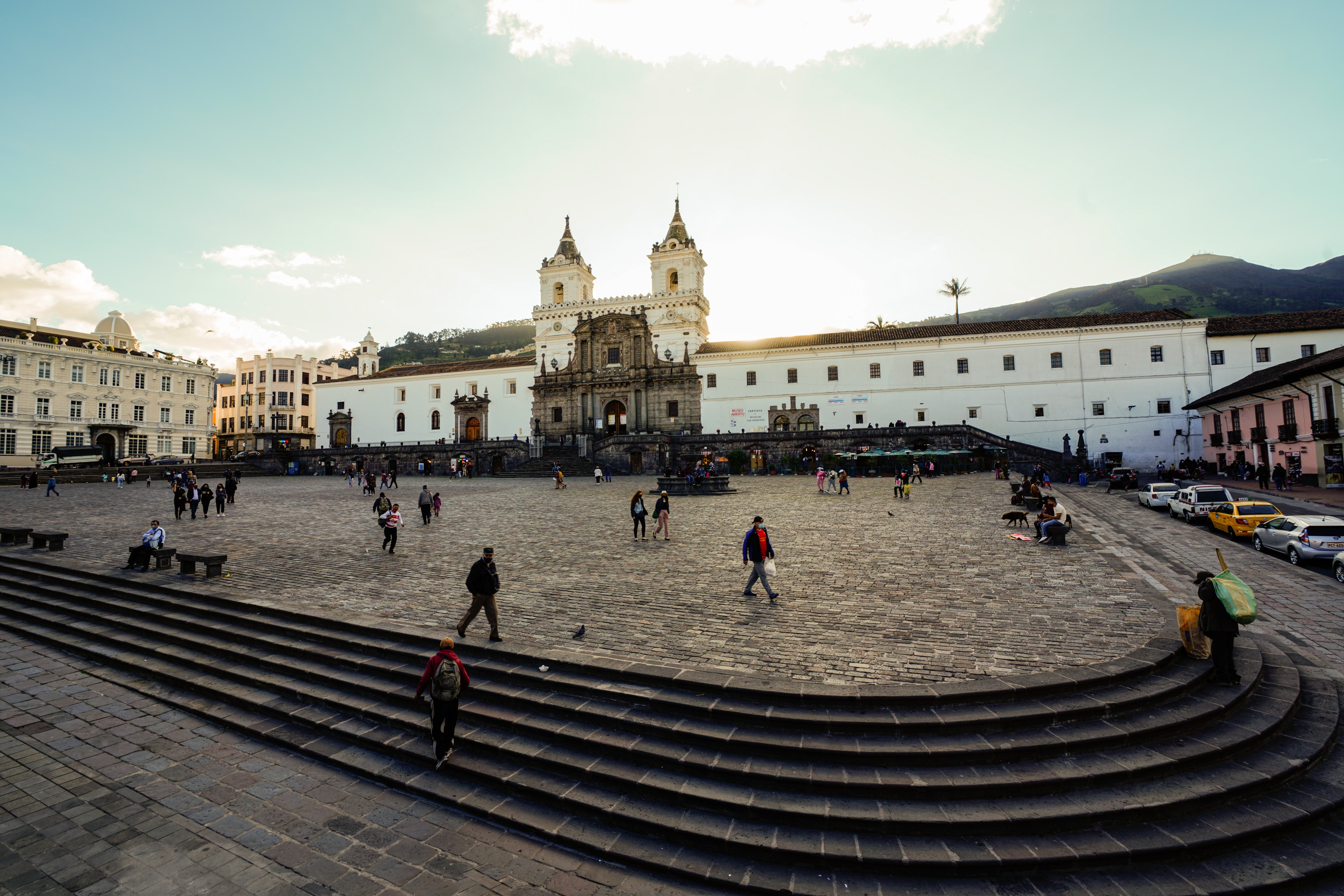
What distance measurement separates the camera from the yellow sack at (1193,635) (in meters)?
6.82

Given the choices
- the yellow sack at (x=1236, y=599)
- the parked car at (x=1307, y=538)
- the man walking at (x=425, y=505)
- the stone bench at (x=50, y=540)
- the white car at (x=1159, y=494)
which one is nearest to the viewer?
the yellow sack at (x=1236, y=599)

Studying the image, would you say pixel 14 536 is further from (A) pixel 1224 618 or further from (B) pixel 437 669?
(A) pixel 1224 618

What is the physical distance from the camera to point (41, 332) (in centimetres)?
5075

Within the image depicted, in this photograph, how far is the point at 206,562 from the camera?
11.7 meters

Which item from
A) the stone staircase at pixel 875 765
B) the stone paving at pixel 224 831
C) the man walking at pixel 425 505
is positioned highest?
the man walking at pixel 425 505

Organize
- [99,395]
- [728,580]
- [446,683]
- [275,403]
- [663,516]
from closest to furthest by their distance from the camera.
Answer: [446,683] < [728,580] < [663,516] < [99,395] < [275,403]

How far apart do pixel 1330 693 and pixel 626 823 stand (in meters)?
8.01

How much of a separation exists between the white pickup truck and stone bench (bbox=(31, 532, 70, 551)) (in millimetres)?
31820

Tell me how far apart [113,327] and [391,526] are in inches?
2465

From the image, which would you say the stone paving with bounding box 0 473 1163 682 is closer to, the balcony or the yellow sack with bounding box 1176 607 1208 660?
the yellow sack with bounding box 1176 607 1208 660

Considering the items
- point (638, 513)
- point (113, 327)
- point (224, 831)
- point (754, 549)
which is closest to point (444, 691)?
point (224, 831)

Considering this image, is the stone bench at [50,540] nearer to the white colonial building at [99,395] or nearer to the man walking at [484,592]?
the man walking at [484,592]

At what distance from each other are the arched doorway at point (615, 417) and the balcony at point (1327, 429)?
42978 mm

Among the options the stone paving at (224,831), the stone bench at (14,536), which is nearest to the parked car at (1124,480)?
the stone paving at (224,831)
